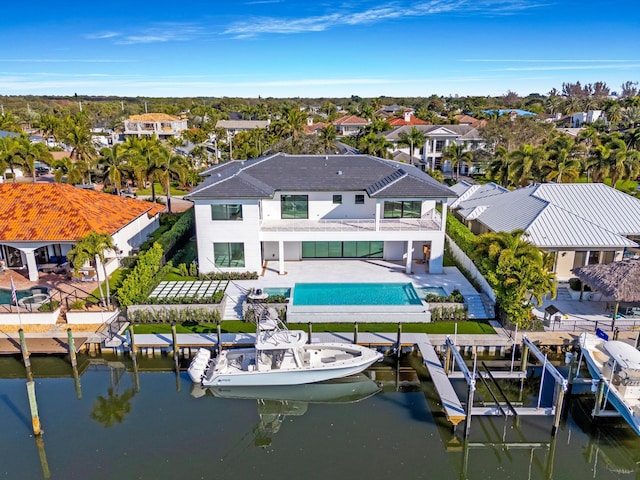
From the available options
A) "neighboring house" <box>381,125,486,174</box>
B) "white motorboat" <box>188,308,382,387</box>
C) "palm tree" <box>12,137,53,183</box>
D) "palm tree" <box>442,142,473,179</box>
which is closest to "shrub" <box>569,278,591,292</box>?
"white motorboat" <box>188,308,382,387</box>

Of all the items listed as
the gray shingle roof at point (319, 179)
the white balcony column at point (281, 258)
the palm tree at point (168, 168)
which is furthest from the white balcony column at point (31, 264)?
the palm tree at point (168, 168)

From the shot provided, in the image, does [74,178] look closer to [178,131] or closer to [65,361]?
[65,361]

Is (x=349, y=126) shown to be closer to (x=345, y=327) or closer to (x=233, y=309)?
(x=233, y=309)

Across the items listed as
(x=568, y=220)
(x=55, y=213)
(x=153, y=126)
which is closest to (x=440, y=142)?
(x=568, y=220)

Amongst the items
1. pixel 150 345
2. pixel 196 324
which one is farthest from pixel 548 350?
pixel 150 345

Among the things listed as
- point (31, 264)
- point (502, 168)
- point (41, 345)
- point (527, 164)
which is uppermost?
point (527, 164)

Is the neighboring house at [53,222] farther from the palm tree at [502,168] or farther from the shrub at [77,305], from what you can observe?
the palm tree at [502,168]

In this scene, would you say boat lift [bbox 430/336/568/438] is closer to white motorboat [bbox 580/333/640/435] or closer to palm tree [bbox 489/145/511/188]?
white motorboat [bbox 580/333/640/435]
